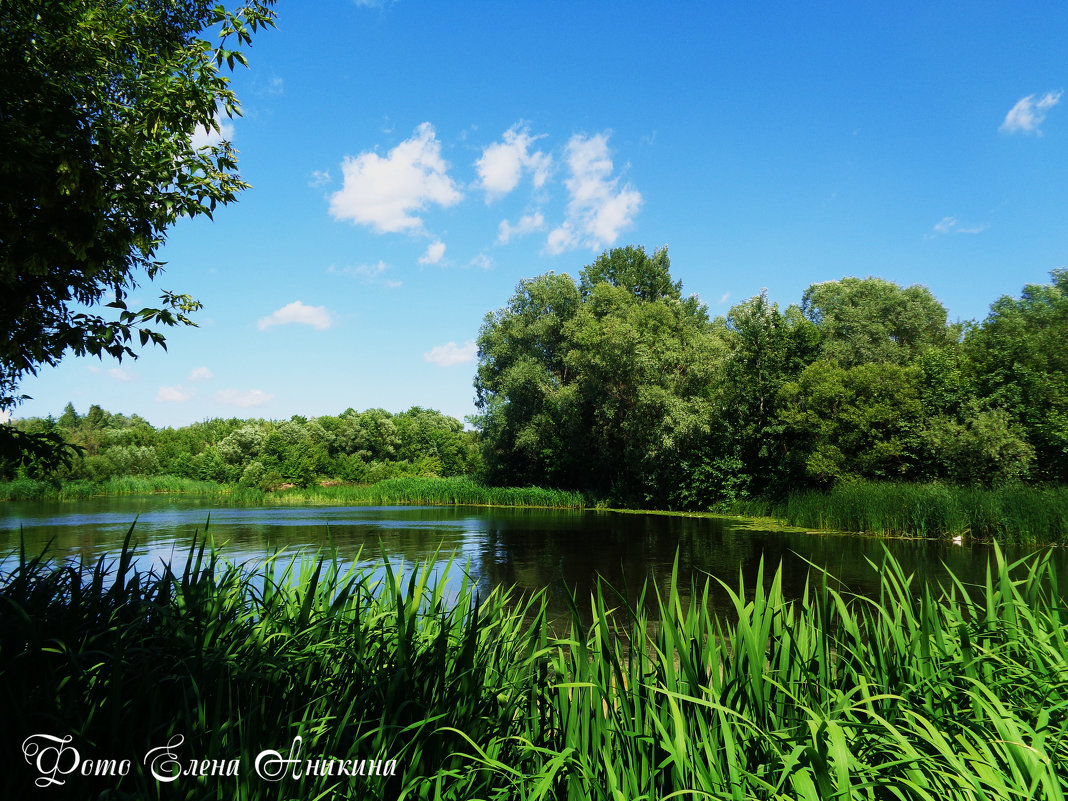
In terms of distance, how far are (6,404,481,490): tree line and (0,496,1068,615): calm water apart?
18.5 meters

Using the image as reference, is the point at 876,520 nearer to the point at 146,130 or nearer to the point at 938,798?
the point at 938,798

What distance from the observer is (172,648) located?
8.50 ft

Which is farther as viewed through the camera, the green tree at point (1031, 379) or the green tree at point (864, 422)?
the green tree at point (864, 422)

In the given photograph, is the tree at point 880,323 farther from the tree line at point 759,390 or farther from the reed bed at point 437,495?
the reed bed at point 437,495

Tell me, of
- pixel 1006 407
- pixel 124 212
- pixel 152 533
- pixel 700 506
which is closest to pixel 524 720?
pixel 124 212

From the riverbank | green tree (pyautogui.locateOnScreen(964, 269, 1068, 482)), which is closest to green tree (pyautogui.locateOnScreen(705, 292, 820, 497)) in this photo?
the riverbank

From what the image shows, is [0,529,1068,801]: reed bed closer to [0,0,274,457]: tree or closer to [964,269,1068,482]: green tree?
[0,0,274,457]: tree

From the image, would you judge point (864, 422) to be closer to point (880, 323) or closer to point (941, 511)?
point (941, 511)

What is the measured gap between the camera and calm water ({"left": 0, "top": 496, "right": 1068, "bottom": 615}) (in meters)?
11.9

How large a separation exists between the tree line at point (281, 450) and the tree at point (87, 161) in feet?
139

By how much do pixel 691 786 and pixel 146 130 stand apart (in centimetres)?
500

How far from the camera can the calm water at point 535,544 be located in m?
11.9

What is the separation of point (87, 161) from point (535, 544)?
15.4m

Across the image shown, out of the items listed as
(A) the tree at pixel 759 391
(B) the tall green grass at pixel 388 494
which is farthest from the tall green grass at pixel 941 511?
(B) the tall green grass at pixel 388 494
